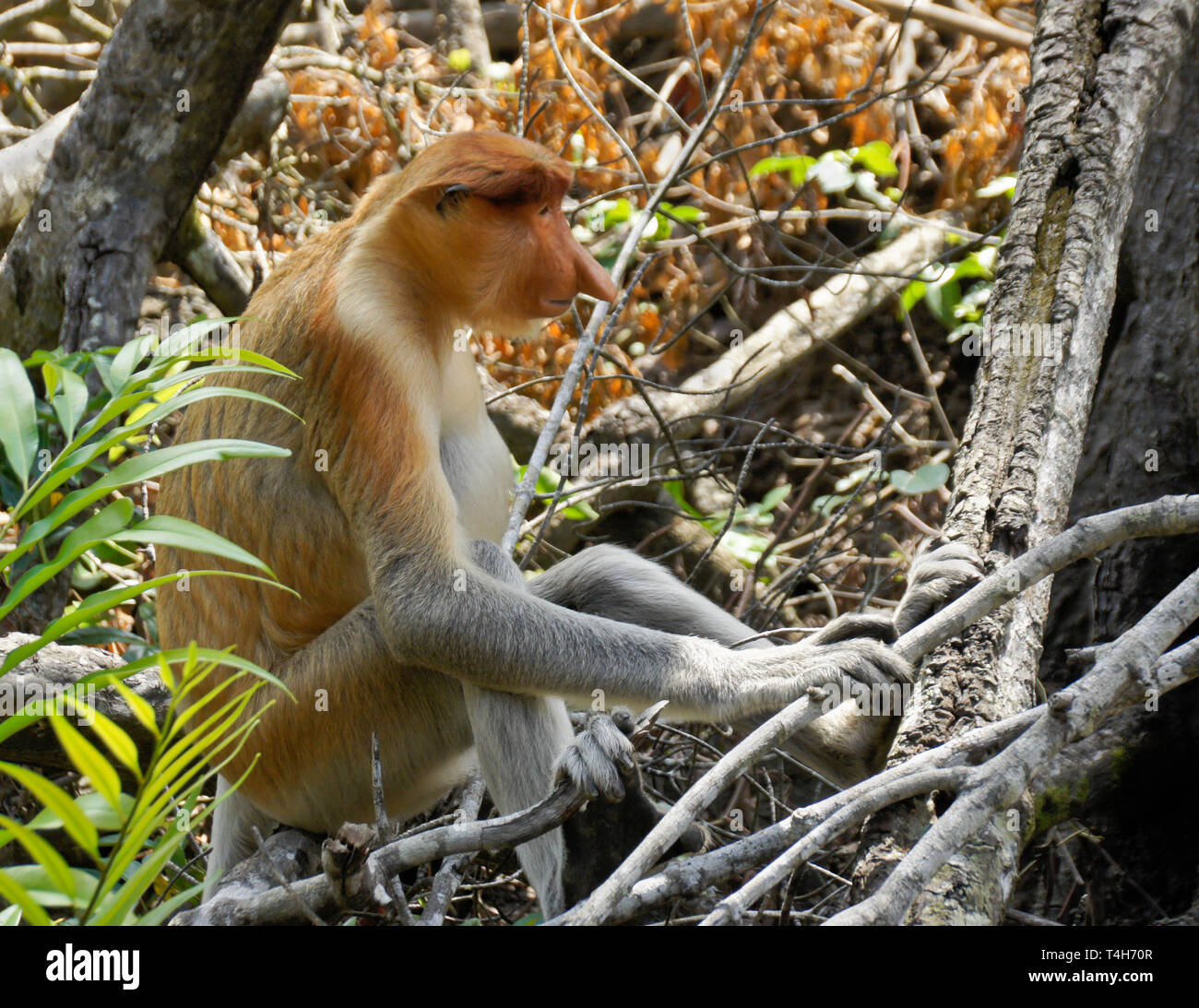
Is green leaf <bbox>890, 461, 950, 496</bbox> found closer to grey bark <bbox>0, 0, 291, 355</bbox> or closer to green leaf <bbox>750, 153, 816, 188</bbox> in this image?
green leaf <bbox>750, 153, 816, 188</bbox>

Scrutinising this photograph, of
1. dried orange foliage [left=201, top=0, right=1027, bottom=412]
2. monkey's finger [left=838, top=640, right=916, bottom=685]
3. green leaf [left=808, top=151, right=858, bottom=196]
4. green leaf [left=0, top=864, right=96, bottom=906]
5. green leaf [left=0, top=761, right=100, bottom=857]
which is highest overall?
dried orange foliage [left=201, top=0, right=1027, bottom=412]

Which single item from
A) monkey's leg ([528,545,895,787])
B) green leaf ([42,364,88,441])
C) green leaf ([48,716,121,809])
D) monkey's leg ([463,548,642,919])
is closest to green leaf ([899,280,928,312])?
monkey's leg ([528,545,895,787])

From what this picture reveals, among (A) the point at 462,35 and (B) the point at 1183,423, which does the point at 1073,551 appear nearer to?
(B) the point at 1183,423

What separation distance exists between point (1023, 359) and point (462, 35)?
5.61 meters

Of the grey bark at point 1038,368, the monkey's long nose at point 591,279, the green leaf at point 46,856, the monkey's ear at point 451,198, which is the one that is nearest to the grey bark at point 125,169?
the monkey's ear at point 451,198

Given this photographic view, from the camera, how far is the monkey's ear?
3.28 meters

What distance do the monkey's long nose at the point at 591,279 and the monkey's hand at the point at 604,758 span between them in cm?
136

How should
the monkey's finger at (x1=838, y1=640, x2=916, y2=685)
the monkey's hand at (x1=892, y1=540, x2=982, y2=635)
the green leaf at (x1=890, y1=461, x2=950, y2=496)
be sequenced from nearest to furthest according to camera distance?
1. the monkey's finger at (x1=838, y1=640, x2=916, y2=685)
2. the monkey's hand at (x1=892, y1=540, x2=982, y2=635)
3. the green leaf at (x1=890, y1=461, x2=950, y2=496)

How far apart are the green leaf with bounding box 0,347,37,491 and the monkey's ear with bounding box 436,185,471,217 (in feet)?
4.95

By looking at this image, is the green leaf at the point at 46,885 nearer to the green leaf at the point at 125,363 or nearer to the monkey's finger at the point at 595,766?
the green leaf at the point at 125,363

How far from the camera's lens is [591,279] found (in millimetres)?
3373

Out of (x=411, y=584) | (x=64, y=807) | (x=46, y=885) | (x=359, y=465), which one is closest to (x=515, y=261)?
(x=359, y=465)

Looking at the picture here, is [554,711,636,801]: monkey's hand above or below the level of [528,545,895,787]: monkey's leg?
below

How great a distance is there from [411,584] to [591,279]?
1.06m
